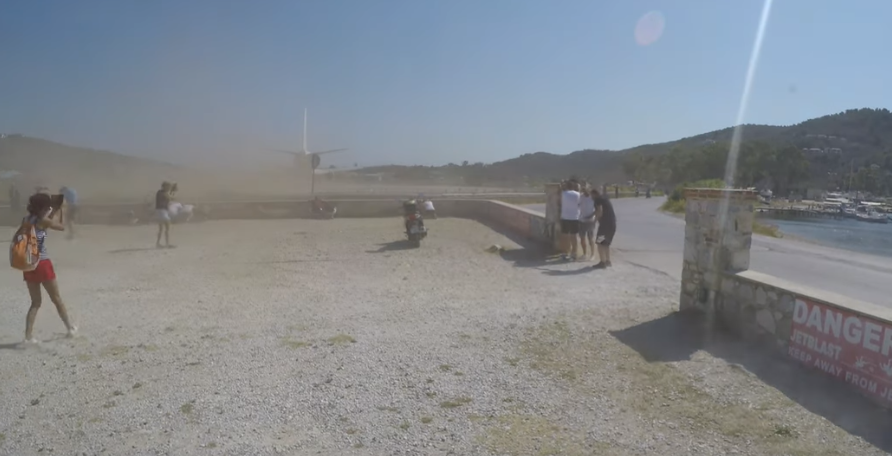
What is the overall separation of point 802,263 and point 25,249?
12706 millimetres

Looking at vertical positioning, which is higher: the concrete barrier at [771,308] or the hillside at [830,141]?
the hillside at [830,141]

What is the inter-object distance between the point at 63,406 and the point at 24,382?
857mm

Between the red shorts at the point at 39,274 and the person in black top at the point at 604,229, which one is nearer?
the red shorts at the point at 39,274

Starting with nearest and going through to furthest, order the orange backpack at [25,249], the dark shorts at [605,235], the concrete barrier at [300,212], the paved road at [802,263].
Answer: the orange backpack at [25,249], the paved road at [802,263], the dark shorts at [605,235], the concrete barrier at [300,212]

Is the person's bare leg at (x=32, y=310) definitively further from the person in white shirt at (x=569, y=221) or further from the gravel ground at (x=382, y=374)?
the person in white shirt at (x=569, y=221)

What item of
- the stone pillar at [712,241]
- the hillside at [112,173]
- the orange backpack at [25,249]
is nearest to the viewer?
the orange backpack at [25,249]

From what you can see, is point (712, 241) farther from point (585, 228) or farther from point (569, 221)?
point (585, 228)

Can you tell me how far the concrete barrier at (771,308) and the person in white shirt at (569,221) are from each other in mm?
4288

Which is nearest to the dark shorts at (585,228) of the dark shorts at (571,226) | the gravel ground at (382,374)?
the dark shorts at (571,226)

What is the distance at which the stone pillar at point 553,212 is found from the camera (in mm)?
12680

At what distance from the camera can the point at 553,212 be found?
12945 millimetres

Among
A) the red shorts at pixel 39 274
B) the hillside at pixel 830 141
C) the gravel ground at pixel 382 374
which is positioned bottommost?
the gravel ground at pixel 382 374

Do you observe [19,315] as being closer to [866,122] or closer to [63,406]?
[63,406]

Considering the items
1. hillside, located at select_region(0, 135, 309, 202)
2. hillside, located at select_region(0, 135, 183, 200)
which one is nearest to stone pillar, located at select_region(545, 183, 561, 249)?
hillside, located at select_region(0, 135, 309, 202)
